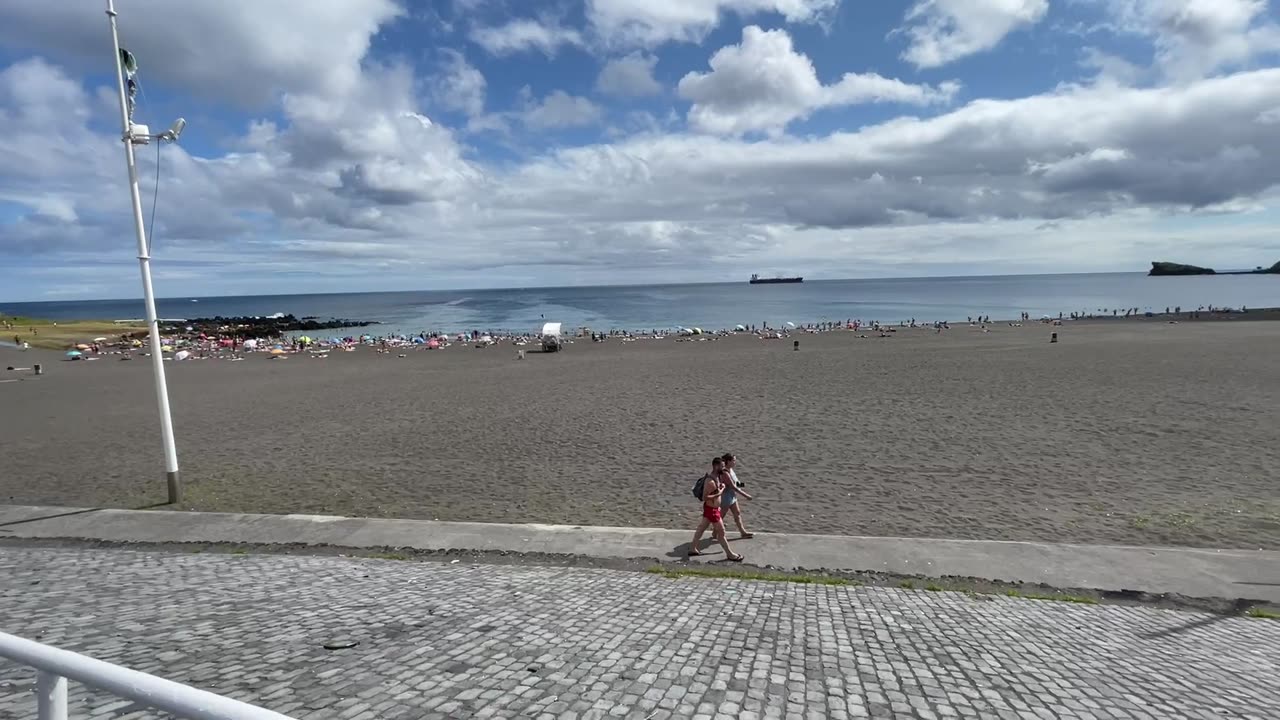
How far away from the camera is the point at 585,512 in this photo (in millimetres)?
10461

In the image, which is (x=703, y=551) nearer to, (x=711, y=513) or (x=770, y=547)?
(x=711, y=513)

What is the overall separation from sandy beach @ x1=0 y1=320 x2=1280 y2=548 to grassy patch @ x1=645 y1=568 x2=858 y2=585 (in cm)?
203

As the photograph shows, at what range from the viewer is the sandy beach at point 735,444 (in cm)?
1039

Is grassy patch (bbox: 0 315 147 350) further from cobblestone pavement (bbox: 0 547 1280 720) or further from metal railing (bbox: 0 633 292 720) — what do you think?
metal railing (bbox: 0 633 292 720)

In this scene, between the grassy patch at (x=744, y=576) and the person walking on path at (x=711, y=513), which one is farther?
the person walking on path at (x=711, y=513)

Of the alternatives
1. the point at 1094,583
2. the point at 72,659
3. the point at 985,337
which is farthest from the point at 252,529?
the point at 985,337

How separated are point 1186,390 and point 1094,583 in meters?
18.1

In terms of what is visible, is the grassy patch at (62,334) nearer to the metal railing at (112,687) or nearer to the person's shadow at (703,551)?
the person's shadow at (703,551)

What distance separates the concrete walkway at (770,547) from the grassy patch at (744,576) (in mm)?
325

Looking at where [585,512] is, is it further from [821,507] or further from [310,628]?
[310,628]

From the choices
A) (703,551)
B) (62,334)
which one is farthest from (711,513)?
(62,334)

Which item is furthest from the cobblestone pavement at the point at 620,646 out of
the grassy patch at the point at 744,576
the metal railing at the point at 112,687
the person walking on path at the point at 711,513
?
the metal railing at the point at 112,687

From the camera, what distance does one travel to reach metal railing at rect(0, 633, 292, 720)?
1.74 meters

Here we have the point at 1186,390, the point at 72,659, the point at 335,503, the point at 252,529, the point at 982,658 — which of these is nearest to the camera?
the point at 72,659
